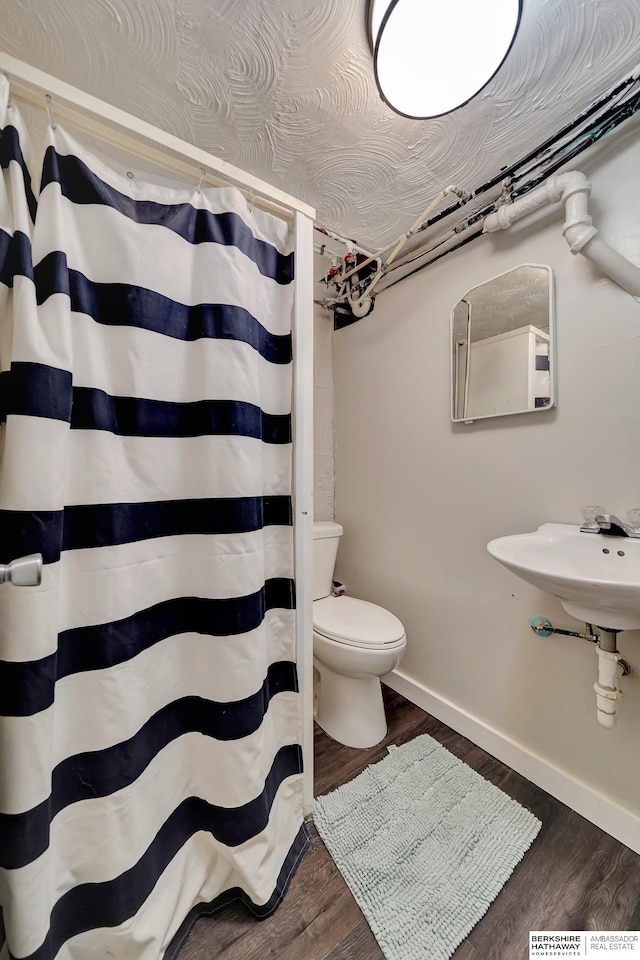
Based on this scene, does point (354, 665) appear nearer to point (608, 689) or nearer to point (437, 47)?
point (608, 689)

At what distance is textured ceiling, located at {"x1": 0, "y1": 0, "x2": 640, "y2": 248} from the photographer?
2.61 feet

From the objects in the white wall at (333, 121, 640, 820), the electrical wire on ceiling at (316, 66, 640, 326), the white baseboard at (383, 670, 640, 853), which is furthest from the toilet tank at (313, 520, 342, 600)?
the electrical wire on ceiling at (316, 66, 640, 326)

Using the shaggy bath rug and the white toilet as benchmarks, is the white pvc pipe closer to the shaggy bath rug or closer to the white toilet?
the shaggy bath rug

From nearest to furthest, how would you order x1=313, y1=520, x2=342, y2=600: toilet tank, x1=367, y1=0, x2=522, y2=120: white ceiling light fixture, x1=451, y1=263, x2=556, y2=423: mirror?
1. x1=367, y1=0, x2=522, y2=120: white ceiling light fixture
2. x1=451, y1=263, x2=556, y2=423: mirror
3. x1=313, y1=520, x2=342, y2=600: toilet tank

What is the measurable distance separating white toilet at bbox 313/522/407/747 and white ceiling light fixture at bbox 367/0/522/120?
1.63 meters

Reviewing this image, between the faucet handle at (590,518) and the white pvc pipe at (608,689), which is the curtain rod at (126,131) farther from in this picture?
the white pvc pipe at (608,689)

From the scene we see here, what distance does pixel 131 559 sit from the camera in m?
0.71

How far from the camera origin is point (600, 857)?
95 centimetres

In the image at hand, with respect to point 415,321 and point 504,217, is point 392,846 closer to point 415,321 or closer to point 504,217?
point 415,321

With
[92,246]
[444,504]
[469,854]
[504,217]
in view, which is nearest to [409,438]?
[444,504]

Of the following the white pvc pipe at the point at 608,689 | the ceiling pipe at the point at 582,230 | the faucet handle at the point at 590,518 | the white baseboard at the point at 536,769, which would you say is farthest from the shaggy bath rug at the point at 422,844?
the ceiling pipe at the point at 582,230

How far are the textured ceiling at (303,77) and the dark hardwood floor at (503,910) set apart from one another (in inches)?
81.7

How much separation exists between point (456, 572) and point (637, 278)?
1.13 meters

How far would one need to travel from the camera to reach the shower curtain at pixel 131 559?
581 millimetres
